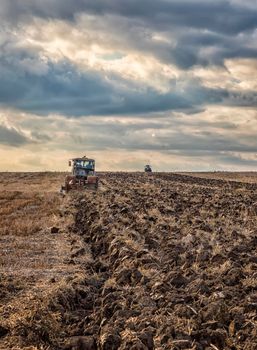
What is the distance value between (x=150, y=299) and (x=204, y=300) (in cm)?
88

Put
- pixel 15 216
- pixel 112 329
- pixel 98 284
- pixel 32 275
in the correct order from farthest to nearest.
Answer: pixel 15 216, pixel 32 275, pixel 98 284, pixel 112 329

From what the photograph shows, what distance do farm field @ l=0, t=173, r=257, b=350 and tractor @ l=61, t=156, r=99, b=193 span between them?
22.8 meters

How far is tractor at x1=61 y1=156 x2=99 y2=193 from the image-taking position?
4394 cm

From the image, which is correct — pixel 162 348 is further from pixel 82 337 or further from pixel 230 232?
pixel 230 232

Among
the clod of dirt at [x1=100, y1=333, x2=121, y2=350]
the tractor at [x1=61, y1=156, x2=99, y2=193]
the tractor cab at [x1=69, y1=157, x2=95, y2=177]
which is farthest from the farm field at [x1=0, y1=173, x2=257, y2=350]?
the tractor cab at [x1=69, y1=157, x2=95, y2=177]

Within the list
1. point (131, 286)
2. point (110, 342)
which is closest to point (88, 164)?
point (131, 286)

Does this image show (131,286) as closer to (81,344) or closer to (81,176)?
(81,344)

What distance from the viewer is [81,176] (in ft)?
150

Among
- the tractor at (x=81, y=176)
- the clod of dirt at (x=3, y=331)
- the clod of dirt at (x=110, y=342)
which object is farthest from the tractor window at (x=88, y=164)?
the clod of dirt at (x=110, y=342)

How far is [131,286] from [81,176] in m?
35.2

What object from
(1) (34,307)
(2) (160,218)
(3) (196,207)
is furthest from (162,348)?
(3) (196,207)

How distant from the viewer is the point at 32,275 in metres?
13.1

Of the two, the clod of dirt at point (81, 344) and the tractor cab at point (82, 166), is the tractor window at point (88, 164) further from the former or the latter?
the clod of dirt at point (81, 344)

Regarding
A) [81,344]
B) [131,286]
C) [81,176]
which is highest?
[81,176]
